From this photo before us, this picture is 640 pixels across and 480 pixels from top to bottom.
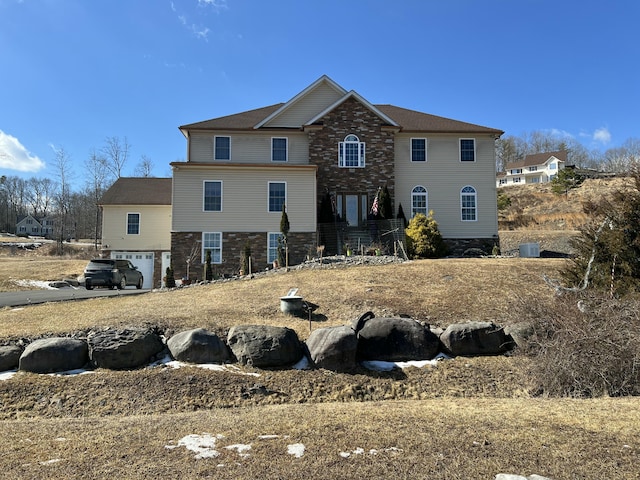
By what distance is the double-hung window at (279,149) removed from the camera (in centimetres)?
2434

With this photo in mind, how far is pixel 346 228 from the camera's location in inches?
920

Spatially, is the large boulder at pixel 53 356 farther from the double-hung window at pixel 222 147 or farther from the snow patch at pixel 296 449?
the double-hung window at pixel 222 147

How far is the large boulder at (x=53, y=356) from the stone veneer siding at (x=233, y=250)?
1324 centimetres

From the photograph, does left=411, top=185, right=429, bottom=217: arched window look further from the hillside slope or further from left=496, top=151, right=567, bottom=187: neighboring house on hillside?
left=496, top=151, right=567, bottom=187: neighboring house on hillside

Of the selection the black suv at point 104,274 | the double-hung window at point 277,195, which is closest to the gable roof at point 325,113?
the double-hung window at point 277,195

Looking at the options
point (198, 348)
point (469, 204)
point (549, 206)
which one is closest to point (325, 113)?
point (469, 204)

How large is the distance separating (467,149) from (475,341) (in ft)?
58.4

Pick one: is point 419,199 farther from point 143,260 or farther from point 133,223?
point 133,223

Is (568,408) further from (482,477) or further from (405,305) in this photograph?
(405,305)

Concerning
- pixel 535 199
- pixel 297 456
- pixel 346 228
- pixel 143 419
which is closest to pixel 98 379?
pixel 143 419

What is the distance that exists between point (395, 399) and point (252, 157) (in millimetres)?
18712

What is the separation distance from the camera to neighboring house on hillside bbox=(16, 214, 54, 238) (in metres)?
85.6

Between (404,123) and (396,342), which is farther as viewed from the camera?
(404,123)

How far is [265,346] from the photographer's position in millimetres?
8562
